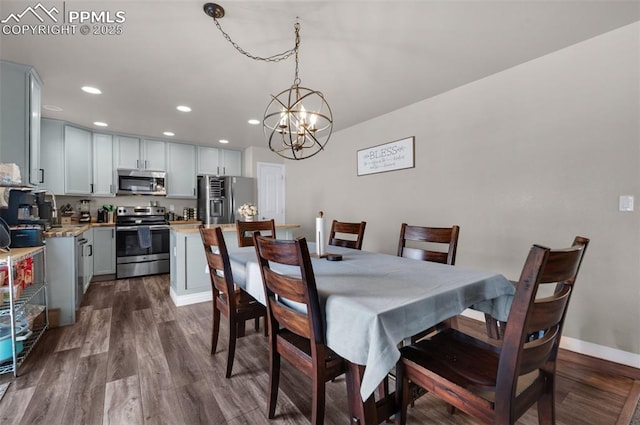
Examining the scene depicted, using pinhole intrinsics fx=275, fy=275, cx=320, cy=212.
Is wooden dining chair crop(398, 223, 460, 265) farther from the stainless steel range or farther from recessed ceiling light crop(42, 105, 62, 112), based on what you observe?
recessed ceiling light crop(42, 105, 62, 112)

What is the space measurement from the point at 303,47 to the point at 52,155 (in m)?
3.95

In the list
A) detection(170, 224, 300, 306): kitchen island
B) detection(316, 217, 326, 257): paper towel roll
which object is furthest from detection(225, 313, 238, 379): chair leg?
detection(170, 224, 300, 306): kitchen island

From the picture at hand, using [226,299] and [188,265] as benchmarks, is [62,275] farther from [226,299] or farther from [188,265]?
[226,299]

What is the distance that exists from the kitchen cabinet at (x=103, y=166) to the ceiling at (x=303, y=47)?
1.24 m

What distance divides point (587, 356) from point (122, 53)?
421cm

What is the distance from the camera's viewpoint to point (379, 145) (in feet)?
11.9

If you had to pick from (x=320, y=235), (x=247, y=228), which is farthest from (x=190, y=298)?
(x=320, y=235)

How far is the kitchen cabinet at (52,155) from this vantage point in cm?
371

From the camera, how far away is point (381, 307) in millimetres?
991

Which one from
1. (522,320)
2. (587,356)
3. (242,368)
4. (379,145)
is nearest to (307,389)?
(242,368)

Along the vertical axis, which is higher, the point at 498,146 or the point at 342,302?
the point at 498,146

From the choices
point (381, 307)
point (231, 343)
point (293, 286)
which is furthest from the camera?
point (231, 343)

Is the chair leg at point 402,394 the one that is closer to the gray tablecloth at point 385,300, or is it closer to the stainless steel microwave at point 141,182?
the gray tablecloth at point 385,300

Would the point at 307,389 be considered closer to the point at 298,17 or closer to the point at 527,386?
the point at 527,386
